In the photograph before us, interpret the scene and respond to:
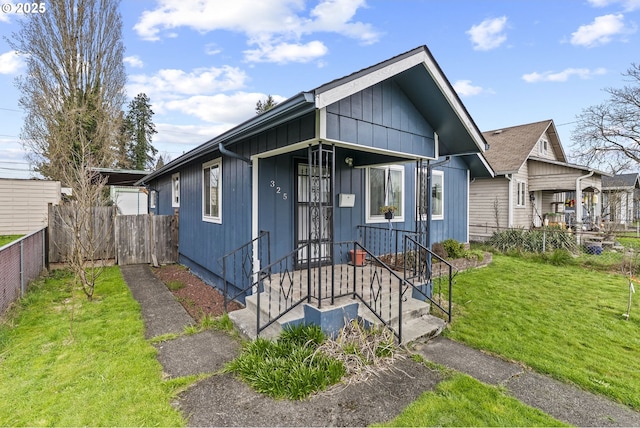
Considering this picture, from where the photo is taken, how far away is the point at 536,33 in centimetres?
981

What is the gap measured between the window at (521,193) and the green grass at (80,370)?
43.9ft

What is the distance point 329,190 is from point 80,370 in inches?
138

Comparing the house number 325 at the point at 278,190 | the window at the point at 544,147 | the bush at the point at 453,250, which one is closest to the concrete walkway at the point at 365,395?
the house number 325 at the point at 278,190

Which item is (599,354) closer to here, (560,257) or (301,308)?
(301,308)

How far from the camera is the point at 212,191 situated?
6676 millimetres

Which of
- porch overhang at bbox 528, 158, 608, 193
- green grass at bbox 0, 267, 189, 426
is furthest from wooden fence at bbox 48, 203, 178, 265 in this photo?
porch overhang at bbox 528, 158, 608, 193

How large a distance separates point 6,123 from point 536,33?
2878 cm

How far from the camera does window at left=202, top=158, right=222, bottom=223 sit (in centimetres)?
627

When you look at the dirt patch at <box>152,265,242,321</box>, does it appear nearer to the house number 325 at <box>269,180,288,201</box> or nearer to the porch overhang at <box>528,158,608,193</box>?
the house number 325 at <box>269,180,288,201</box>

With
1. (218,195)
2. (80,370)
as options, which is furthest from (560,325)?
(218,195)

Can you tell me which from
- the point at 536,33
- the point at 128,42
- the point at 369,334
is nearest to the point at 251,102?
the point at 128,42

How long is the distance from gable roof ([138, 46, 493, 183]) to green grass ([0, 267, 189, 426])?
3.02 m

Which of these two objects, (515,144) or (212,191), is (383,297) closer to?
(212,191)

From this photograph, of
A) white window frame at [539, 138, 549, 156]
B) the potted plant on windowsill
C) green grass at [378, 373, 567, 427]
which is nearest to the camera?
green grass at [378, 373, 567, 427]
